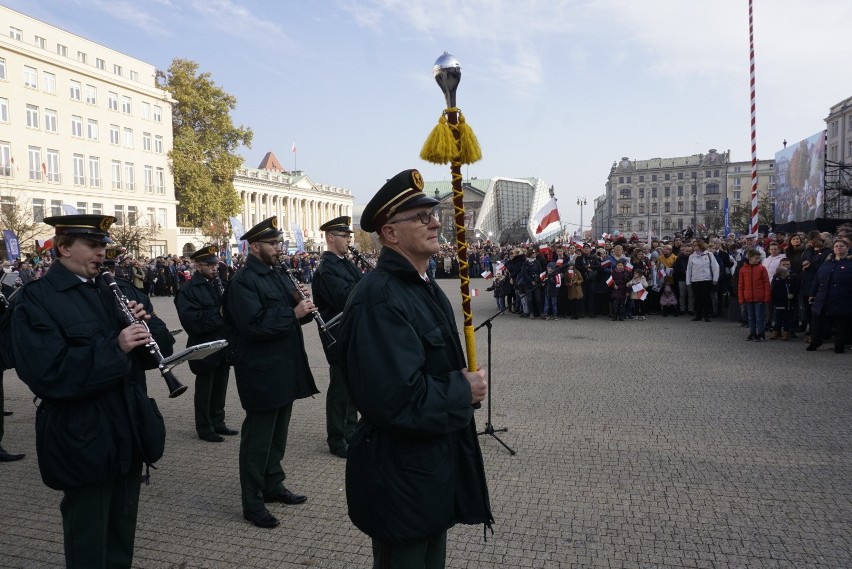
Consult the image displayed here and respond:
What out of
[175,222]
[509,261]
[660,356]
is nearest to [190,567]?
[660,356]

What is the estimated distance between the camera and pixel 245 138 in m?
57.5

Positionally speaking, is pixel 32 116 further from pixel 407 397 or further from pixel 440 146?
pixel 407 397

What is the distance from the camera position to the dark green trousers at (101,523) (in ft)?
10.4

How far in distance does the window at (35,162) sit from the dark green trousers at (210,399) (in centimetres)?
4786

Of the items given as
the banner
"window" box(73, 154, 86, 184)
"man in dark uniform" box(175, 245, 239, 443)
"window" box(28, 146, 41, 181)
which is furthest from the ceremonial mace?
"window" box(73, 154, 86, 184)

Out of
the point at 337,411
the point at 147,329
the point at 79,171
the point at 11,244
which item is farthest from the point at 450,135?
the point at 79,171

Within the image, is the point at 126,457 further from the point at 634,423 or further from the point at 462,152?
the point at 634,423

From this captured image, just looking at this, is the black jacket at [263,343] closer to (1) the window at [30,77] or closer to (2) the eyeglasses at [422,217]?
(2) the eyeglasses at [422,217]

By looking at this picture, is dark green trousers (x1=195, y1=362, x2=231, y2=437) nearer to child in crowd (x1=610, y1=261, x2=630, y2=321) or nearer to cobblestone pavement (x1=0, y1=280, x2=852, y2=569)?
cobblestone pavement (x1=0, y1=280, x2=852, y2=569)

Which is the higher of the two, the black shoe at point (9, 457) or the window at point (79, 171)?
the window at point (79, 171)

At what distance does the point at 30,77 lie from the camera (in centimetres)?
4534

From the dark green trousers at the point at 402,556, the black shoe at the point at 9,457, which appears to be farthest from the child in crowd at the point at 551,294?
the dark green trousers at the point at 402,556

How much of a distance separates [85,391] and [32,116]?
52.3 meters

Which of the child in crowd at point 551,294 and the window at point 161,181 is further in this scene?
the window at point 161,181
